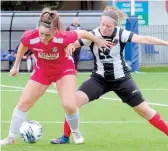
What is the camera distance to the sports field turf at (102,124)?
8734 millimetres

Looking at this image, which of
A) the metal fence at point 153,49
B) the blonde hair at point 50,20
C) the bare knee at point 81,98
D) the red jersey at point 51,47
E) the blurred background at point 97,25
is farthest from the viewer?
the metal fence at point 153,49

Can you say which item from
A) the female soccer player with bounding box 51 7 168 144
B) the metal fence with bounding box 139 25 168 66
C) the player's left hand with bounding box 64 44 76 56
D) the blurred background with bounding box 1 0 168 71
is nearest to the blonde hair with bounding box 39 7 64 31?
the player's left hand with bounding box 64 44 76 56

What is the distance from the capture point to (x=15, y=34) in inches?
1041

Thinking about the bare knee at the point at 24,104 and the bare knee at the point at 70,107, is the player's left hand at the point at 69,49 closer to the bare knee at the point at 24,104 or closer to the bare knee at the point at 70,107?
the bare knee at the point at 70,107

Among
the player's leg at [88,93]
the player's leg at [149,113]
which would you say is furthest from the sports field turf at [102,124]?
the player's leg at [149,113]

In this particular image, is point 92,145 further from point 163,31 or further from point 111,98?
point 163,31

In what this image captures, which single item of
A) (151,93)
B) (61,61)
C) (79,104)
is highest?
(61,61)

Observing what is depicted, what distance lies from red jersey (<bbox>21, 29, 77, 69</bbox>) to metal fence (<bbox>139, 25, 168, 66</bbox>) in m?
18.3

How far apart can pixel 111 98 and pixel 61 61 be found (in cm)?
680

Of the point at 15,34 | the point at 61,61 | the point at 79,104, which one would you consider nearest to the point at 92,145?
the point at 79,104

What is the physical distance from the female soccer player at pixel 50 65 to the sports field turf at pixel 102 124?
1.51ft

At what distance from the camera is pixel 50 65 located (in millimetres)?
8781

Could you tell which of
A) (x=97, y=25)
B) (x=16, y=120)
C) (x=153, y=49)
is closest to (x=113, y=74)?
(x=16, y=120)

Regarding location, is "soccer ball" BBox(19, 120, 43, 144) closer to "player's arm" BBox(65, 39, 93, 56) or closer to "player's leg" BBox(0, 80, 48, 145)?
"player's leg" BBox(0, 80, 48, 145)
